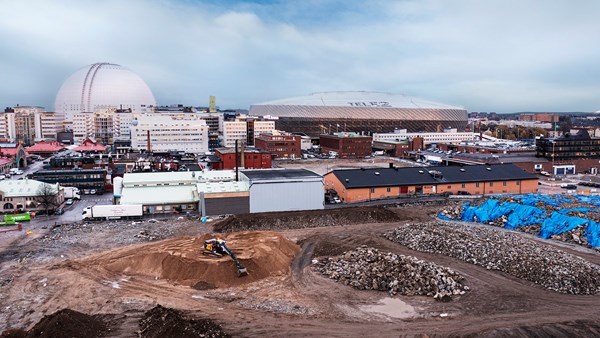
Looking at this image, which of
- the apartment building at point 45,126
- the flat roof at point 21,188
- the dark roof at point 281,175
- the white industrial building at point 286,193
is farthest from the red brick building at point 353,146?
the apartment building at point 45,126

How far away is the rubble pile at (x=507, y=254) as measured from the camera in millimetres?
18062

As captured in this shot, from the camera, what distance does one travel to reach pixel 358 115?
10338cm

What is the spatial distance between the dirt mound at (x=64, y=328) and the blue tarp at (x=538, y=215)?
23476 mm

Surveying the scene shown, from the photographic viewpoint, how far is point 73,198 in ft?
127

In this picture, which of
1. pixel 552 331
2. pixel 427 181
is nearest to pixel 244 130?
pixel 427 181

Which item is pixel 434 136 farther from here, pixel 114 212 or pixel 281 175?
pixel 114 212

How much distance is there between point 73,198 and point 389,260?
3055 centimetres

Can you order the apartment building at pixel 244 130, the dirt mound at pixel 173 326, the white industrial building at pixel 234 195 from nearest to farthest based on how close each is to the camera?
1. the dirt mound at pixel 173 326
2. the white industrial building at pixel 234 195
3. the apartment building at pixel 244 130

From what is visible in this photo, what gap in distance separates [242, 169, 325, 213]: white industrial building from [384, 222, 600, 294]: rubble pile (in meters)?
8.06

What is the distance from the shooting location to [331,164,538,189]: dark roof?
118 feet

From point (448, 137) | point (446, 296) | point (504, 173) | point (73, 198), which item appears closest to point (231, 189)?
point (73, 198)

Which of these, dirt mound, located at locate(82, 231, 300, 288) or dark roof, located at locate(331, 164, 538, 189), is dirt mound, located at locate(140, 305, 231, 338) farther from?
dark roof, located at locate(331, 164, 538, 189)

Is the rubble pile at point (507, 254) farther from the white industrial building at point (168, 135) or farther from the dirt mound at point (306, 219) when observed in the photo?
the white industrial building at point (168, 135)

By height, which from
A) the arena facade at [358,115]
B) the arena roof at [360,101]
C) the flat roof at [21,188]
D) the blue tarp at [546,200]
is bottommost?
the blue tarp at [546,200]
